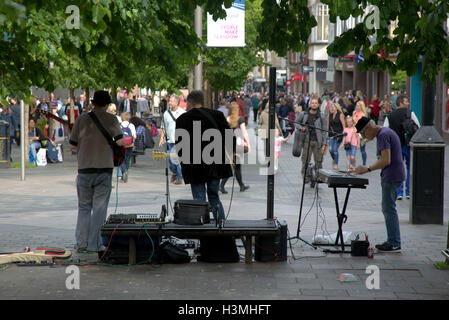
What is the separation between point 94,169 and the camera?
8.96m

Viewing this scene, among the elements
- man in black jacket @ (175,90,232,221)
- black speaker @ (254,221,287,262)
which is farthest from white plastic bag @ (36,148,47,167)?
black speaker @ (254,221,287,262)

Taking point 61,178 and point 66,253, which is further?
point 61,178

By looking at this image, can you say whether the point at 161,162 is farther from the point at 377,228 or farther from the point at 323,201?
the point at 377,228

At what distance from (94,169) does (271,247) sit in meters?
2.15

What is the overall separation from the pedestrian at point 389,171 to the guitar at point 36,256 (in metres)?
3.42

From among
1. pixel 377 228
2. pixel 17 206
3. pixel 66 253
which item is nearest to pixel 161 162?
pixel 17 206

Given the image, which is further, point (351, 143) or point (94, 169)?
point (351, 143)

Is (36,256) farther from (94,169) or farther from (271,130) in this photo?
(271,130)

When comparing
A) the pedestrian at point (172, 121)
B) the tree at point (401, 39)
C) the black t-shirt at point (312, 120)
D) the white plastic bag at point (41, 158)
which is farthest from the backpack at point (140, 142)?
the tree at point (401, 39)

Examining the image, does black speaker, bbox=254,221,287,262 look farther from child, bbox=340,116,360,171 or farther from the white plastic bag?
the white plastic bag

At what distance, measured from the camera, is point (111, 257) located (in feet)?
27.5

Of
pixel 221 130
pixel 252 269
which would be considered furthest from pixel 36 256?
pixel 221 130

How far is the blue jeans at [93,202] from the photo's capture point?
8.96 m

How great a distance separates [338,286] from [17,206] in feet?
25.0
